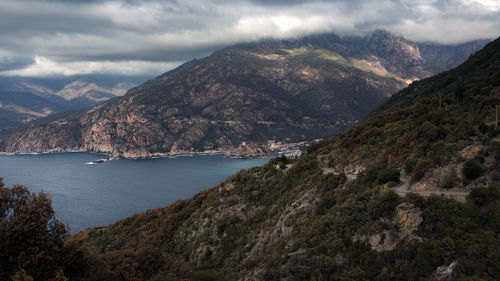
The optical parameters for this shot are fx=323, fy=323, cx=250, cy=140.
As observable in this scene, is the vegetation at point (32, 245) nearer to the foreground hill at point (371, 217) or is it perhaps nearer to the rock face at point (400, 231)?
the foreground hill at point (371, 217)

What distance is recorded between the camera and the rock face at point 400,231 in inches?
820

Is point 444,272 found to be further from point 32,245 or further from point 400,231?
point 32,245

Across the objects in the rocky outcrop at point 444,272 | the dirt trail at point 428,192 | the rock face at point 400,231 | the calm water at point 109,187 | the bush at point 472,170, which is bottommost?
the calm water at point 109,187

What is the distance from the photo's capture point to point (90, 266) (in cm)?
2138

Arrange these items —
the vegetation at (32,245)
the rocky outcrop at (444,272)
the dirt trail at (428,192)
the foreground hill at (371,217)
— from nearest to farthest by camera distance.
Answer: the rocky outcrop at (444,272), the vegetation at (32,245), the foreground hill at (371,217), the dirt trail at (428,192)

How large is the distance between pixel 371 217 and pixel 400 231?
2.67 m

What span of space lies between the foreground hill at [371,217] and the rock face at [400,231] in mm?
66

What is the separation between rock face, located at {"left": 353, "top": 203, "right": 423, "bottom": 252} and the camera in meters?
20.8

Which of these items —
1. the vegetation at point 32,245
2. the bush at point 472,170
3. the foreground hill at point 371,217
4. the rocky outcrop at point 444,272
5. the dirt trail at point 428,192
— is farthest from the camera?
the bush at point 472,170

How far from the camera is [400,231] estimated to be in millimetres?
21281

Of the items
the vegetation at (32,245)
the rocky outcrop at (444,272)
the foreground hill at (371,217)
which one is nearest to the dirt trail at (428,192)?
the foreground hill at (371,217)

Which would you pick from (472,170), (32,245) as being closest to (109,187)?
(32,245)

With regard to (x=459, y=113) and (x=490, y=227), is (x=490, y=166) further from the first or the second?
(x=459, y=113)

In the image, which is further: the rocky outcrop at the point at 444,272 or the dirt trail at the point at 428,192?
the dirt trail at the point at 428,192
